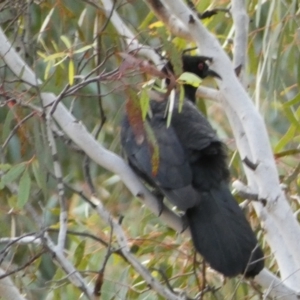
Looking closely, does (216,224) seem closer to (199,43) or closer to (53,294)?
(199,43)

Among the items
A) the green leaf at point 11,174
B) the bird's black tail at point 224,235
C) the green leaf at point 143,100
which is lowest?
the bird's black tail at point 224,235

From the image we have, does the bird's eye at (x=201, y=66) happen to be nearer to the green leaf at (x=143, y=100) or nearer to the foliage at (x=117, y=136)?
the foliage at (x=117, y=136)

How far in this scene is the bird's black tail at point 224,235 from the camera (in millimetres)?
2459

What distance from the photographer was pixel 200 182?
9.19ft

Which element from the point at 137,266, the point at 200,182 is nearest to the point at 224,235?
the point at 200,182

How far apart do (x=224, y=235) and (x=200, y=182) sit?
0.30 meters

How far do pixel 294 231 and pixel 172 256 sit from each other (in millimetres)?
967

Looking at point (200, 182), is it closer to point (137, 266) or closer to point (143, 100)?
point (137, 266)

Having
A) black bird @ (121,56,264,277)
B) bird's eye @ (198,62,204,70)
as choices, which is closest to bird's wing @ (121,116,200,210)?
black bird @ (121,56,264,277)

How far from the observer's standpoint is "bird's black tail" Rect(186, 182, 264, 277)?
96.8 inches

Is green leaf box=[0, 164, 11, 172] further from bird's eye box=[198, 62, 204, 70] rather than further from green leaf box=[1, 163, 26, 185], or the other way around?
bird's eye box=[198, 62, 204, 70]

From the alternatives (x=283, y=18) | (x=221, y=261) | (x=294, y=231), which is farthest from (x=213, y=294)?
(x=283, y=18)

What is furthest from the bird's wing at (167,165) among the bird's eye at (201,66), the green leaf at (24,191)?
the green leaf at (24,191)

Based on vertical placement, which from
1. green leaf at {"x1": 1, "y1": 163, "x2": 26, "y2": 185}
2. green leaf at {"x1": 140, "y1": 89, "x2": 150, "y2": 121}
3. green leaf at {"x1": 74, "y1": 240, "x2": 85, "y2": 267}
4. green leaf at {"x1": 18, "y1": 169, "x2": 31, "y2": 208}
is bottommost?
green leaf at {"x1": 74, "y1": 240, "x2": 85, "y2": 267}
